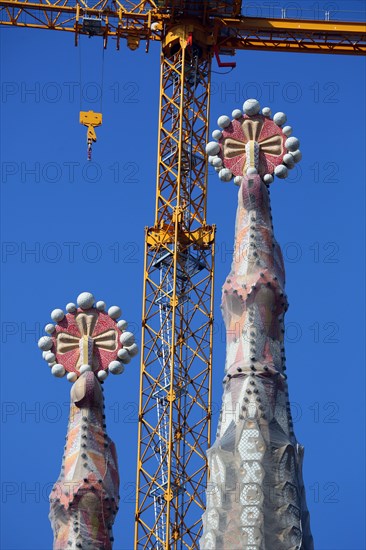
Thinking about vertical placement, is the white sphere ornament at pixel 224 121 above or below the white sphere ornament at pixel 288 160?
above

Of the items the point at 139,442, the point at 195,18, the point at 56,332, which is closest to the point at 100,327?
the point at 56,332

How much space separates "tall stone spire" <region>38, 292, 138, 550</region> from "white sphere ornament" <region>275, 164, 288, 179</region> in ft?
11.4

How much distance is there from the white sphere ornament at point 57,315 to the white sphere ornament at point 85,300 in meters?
0.29

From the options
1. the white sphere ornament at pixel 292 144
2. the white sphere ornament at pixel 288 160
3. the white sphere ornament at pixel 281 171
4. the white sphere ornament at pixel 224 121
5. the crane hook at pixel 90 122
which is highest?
the crane hook at pixel 90 122

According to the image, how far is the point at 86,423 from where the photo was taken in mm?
26750

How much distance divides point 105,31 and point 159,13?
139cm

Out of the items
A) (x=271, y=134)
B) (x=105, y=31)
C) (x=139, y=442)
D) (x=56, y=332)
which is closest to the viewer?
(x=271, y=134)

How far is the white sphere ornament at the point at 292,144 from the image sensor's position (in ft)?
84.6

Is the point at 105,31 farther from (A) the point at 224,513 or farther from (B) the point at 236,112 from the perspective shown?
(A) the point at 224,513

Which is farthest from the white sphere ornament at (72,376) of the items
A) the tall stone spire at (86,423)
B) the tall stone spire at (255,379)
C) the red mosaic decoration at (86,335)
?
the tall stone spire at (255,379)

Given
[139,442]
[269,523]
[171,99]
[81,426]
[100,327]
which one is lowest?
[269,523]

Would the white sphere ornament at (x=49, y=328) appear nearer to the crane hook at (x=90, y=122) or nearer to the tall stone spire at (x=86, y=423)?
the tall stone spire at (x=86, y=423)

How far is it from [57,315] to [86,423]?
6.06 ft

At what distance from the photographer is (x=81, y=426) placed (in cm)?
2675
